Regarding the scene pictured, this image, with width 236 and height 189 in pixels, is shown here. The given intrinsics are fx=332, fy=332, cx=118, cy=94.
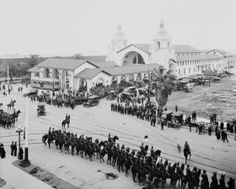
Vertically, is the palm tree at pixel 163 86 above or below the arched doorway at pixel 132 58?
below

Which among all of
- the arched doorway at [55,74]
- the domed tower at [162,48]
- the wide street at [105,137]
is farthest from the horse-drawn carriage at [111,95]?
the domed tower at [162,48]

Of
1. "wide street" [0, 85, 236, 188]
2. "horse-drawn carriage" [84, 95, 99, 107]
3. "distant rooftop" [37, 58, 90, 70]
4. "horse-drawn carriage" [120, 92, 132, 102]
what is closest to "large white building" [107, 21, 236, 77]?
"distant rooftop" [37, 58, 90, 70]

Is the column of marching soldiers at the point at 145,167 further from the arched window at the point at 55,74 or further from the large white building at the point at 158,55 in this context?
the large white building at the point at 158,55

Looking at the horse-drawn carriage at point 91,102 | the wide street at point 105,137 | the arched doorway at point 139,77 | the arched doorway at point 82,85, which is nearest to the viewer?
the wide street at point 105,137

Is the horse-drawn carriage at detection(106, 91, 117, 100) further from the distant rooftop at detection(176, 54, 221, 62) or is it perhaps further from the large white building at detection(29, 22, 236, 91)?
the distant rooftop at detection(176, 54, 221, 62)

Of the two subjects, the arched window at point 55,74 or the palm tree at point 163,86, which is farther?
the arched window at point 55,74

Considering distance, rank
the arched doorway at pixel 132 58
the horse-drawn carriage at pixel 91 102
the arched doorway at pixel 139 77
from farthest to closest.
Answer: the arched doorway at pixel 132 58 < the arched doorway at pixel 139 77 < the horse-drawn carriage at pixel 91 102

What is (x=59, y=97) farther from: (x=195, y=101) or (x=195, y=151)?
(x=195, y=151)
